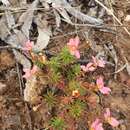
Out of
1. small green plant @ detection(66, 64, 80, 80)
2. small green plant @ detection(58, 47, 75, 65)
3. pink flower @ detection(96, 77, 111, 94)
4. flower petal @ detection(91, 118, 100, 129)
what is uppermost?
small green plant @ detection(58, 47, 75, 65)

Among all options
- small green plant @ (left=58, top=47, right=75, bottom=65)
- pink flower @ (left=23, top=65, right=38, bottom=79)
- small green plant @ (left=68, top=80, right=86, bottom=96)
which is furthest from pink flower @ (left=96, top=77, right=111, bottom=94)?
pink flower @ (left=23, top=65, right=38, bottom=79)

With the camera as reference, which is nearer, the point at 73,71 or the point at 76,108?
the point at 76,108

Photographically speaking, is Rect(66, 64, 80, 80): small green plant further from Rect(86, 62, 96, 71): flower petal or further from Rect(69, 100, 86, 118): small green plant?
Rect(69, 100, 86, 118): small green plant

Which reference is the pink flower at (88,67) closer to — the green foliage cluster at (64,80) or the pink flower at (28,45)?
the green foliage cluster at (64,80)

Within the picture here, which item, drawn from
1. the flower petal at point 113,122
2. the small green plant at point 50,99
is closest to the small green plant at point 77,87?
the small green plant at point 50,99

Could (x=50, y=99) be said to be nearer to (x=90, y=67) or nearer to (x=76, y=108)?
(x=76, y=108)

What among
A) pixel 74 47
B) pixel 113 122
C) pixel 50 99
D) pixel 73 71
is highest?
pixel 74 47

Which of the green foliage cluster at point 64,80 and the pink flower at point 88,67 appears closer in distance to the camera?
the green foliage cluster at point 64,80

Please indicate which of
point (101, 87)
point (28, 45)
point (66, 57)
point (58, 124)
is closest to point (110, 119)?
point (101, 87)

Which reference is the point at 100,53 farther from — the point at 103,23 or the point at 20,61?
the point at 20,61

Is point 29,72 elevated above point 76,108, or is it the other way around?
point 29,72
